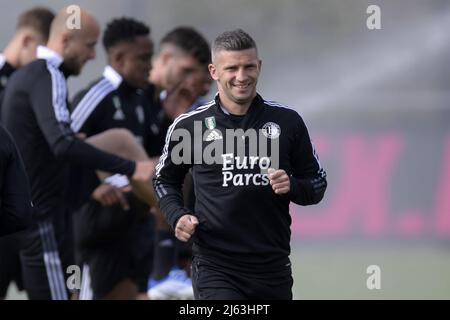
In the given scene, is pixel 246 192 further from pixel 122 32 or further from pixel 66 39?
pixel 122 32

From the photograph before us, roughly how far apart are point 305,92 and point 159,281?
138 inches

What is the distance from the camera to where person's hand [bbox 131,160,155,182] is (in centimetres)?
682

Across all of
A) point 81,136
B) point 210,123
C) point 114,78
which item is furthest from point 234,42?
point 114,78

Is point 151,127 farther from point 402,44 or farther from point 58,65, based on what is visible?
point 402,44

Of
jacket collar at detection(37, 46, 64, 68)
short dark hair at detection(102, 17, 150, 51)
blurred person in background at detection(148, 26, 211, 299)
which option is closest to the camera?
jacket collar at detection(37, 46, 64, 68)

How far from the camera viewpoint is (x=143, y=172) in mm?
6824

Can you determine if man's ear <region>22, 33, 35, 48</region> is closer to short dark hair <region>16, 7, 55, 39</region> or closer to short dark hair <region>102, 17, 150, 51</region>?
short dark hair <region>16, 7, 55, 39</region>

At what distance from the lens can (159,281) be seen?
8.40 m

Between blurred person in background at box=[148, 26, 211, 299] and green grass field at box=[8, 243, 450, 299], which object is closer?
blurred person in background at box=[148, 26, 211, 299]

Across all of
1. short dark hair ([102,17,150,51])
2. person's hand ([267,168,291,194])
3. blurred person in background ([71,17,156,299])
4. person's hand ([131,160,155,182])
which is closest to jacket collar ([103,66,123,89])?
blurred person in background ([71,17,156,299])

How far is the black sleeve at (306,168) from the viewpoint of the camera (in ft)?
17.0

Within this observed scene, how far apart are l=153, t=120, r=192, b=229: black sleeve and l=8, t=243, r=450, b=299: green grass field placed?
356 cm

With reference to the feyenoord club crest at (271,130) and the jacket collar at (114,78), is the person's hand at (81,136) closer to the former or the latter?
the jacket collar at (114,78)

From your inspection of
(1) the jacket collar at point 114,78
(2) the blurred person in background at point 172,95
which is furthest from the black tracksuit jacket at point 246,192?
(2) the blurred person in background at point 172,95
